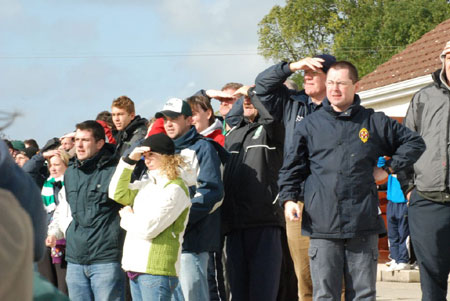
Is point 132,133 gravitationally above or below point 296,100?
above

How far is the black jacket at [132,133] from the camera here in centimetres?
936

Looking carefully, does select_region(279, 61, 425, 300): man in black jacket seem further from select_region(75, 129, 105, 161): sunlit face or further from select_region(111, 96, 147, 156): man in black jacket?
select_region(111, 96, 147, 156): man in black jacket

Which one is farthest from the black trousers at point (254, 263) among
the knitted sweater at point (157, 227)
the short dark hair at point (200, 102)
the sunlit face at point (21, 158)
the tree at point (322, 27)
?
the tree at point (322, 27)

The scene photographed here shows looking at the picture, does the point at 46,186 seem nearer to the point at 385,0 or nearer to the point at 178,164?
the point at 178,164

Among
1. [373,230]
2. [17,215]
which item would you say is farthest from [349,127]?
[17,215]

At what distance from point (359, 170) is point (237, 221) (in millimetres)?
1914

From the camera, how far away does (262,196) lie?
7.61m

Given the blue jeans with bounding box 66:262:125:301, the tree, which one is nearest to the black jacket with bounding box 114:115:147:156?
the blue jeans with bounding box 66:262:125:301

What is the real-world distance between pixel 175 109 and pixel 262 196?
1.07m

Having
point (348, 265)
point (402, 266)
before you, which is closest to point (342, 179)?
point (348, 265)

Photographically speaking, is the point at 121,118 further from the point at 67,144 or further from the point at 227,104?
the point at 227,104

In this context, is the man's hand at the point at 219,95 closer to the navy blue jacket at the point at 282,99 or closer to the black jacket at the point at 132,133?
the black jacket at the point at 132,133

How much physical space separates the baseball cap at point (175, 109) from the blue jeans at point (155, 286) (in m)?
1.64

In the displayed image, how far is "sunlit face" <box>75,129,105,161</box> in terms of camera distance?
8.05 meters
